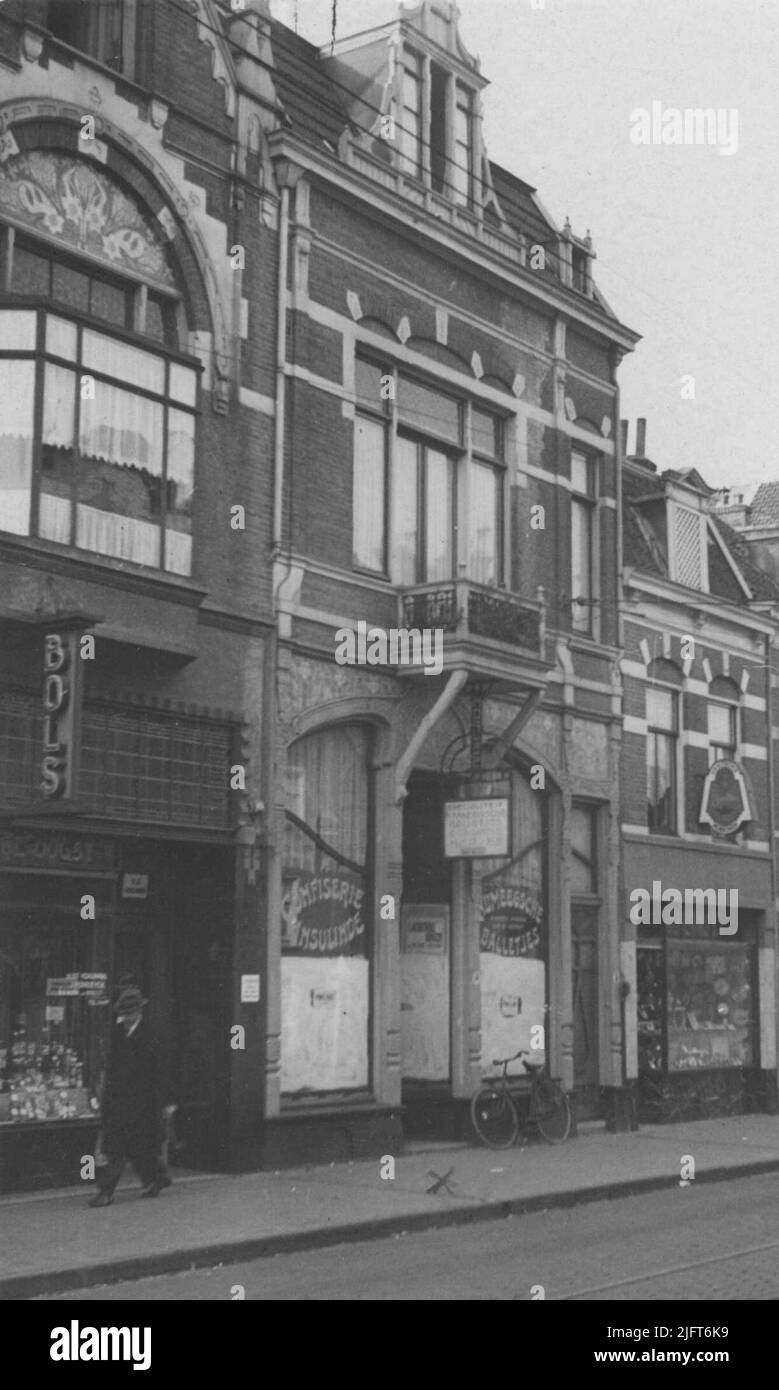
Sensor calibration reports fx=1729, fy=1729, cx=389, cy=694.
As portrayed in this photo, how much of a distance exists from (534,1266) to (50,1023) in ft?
17.6

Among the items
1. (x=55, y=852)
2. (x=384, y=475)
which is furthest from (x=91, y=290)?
(x=55, y=852)

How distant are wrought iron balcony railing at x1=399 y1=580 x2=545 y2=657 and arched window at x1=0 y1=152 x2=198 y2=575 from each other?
11.5 ft

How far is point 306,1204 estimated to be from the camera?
14.9m

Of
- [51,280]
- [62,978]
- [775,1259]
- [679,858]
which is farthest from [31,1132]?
[679,858]

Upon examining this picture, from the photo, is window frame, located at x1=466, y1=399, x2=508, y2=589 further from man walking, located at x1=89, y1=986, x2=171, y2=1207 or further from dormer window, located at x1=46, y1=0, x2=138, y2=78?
man walking, located at x1=89, y1=986, x2=171, y2=1207

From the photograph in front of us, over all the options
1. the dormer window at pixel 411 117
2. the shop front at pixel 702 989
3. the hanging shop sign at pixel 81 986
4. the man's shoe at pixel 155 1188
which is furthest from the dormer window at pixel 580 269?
the man's shoe at pixel 155 1188

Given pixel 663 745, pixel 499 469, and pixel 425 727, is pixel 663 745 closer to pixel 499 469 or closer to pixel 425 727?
pixel 499 469

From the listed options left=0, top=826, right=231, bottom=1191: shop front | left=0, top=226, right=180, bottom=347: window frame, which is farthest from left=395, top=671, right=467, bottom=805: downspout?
left=0, top=226, right=180, bottom=347: window frame

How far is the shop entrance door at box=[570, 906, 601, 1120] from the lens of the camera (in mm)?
22844

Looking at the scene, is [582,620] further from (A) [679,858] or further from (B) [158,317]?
(B) [158,317]

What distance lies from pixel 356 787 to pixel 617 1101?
21.9 ft

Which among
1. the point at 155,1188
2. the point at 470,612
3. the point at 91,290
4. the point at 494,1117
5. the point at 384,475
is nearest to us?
the point at 155,1188

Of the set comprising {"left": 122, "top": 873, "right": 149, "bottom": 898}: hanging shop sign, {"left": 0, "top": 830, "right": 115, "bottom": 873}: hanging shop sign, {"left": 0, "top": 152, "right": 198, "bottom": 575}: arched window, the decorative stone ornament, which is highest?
the decorative stone ornament

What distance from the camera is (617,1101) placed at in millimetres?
23031
